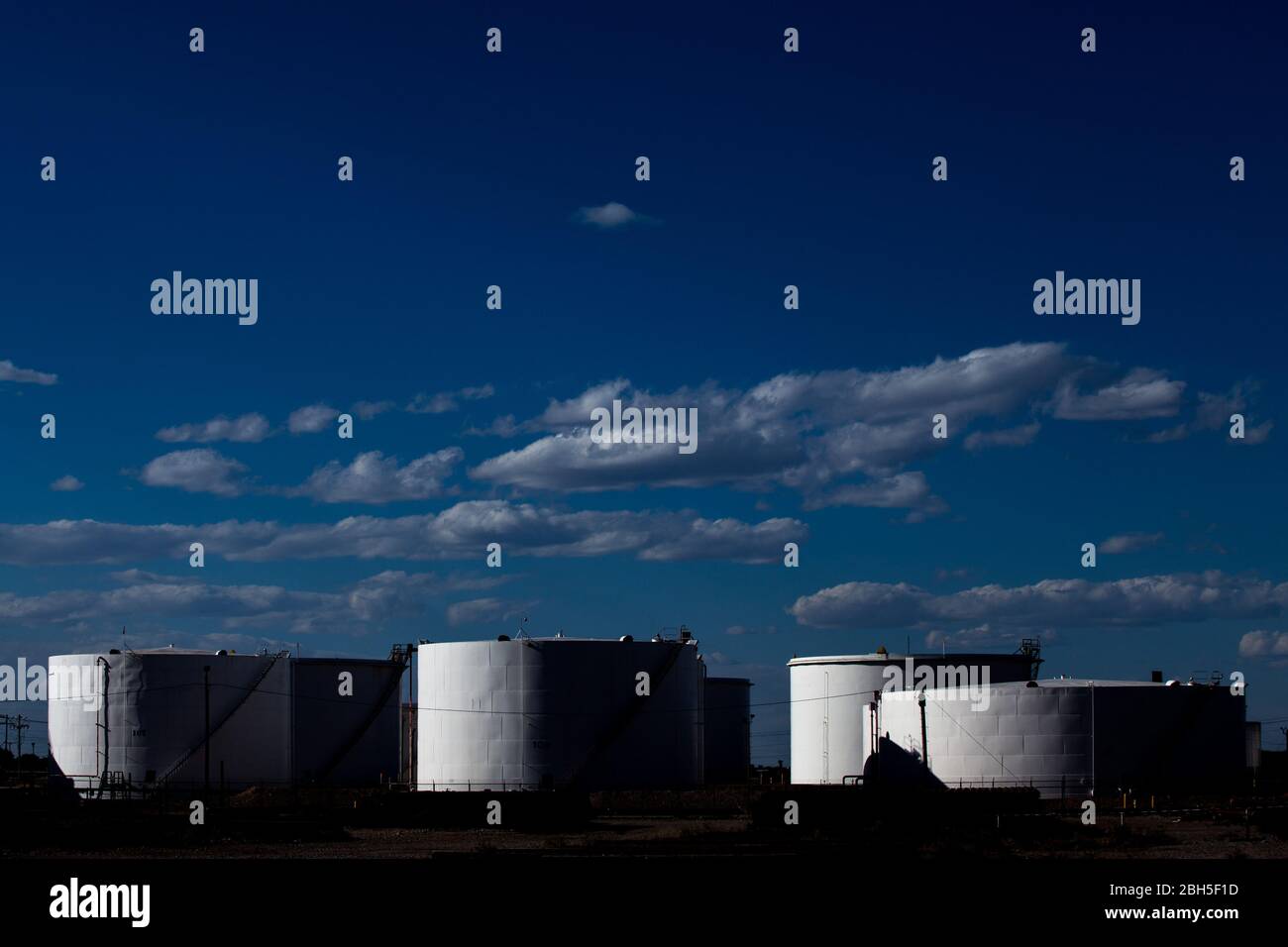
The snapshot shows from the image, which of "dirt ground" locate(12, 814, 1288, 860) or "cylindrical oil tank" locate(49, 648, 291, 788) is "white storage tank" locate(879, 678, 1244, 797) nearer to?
"dirt ground" locate(12, 814, 1288, 860)

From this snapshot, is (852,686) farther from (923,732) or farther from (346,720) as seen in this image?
(346,720)

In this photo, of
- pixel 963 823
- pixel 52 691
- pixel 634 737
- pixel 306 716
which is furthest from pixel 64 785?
pixel 963 823

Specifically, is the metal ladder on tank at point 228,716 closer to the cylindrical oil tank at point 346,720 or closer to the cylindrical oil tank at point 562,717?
the cylindrical oil tank at point 346,720

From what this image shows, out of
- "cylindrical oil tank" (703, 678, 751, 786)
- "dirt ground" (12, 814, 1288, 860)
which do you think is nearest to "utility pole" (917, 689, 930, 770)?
"dirt ground" (12, 814, 1288, 860)

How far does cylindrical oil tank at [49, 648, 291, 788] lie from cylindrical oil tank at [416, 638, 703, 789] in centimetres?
1204

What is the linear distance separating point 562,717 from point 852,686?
1709cm

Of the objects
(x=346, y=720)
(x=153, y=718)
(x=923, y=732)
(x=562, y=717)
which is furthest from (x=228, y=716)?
(x=923, y=732)

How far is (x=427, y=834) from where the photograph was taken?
50.0m

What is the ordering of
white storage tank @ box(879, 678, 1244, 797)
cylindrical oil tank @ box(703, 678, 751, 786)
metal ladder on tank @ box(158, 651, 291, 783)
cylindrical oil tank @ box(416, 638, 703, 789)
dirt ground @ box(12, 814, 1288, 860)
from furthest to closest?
cylindrical oil tank @ box(703, 678, 751, 786)
metal ladder on tank @ box(158, 651, 291, 783)
cylindrical oil tank @ box(416, 638, 703, 789)
white storage tank @ box(879, 678, 1244, 797)
dirt ground @ box(12, 814, 1288, 860)

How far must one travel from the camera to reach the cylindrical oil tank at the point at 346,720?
82625 millimetres

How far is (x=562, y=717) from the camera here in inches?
2640

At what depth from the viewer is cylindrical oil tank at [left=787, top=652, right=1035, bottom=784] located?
247 ft
